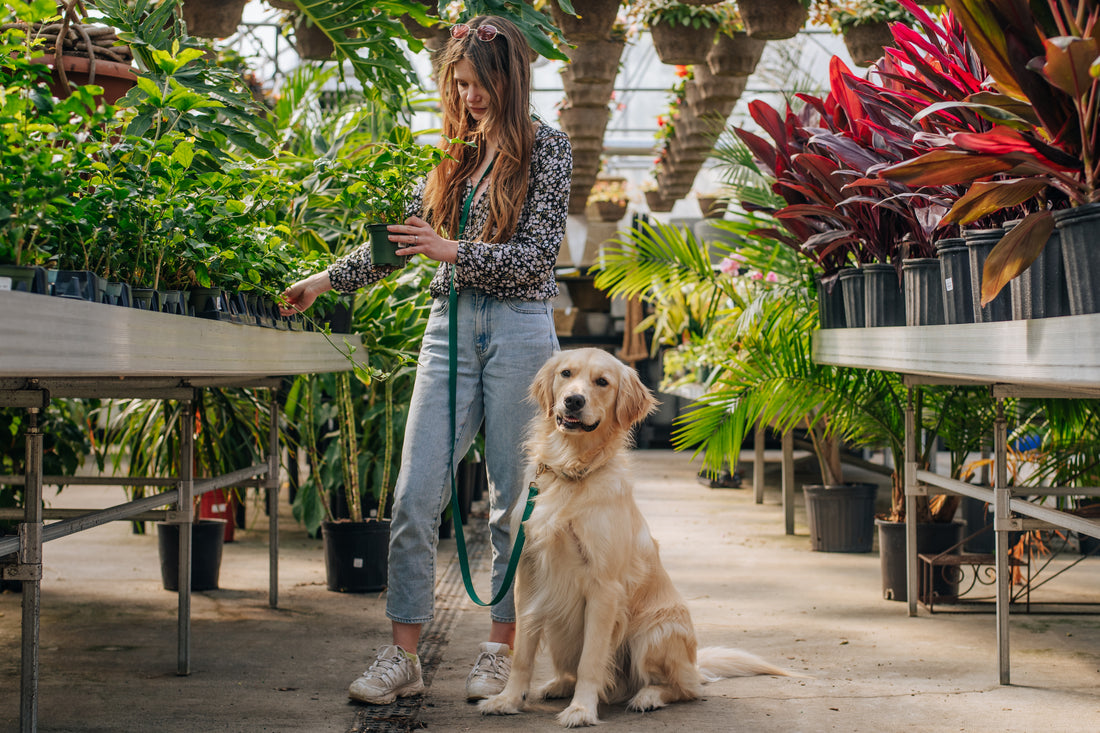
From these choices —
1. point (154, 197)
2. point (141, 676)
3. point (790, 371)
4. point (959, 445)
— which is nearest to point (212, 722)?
point (141, 676)

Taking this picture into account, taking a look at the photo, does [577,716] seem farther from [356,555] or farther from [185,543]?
[356,555]

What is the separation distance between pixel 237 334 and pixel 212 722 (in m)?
1.00

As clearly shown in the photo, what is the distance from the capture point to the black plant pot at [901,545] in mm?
3902

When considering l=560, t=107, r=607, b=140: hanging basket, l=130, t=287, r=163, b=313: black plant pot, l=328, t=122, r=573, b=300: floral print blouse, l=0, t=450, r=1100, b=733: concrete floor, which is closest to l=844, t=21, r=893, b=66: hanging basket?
l=560, t=107, r=607, b=140: hanging basket

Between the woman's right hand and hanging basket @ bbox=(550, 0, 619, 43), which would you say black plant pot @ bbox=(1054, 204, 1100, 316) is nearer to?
the woman's right hand

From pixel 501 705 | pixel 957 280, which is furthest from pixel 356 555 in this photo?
pixel 957 280

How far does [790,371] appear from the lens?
13.8 ft

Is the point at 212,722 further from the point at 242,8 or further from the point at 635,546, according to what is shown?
the point at 242,8

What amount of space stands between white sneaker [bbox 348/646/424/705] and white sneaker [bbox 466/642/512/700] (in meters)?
0.15

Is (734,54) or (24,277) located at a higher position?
(734,54)

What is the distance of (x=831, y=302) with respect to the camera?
373 cm

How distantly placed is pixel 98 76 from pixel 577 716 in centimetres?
201

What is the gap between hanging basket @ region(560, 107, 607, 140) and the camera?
7137mm

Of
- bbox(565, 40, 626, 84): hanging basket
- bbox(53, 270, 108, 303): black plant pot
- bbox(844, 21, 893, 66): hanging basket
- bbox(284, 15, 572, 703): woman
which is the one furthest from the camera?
bbox(565, 40, 626, 84): hanging basket
